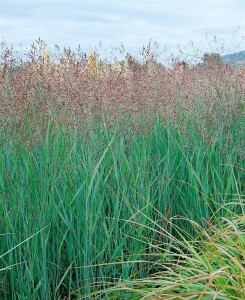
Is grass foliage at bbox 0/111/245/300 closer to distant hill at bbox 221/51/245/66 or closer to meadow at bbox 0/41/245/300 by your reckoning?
meadow at bbox 0/41/245/300

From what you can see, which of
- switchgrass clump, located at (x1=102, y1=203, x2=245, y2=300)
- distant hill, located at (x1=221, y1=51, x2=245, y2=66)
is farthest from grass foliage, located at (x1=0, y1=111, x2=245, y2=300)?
distant hill, located at (x1=221, y1=51, x2=245, y2=66)

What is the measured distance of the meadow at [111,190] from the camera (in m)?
2.91

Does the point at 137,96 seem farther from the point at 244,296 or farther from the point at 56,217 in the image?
the point at 244,296

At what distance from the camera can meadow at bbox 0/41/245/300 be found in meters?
2.91

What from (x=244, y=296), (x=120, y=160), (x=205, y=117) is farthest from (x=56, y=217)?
(x=205, y=117)

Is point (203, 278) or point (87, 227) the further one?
point (87, 227)

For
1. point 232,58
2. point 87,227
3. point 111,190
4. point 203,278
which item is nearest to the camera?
point 203,278

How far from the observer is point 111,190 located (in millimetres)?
3365

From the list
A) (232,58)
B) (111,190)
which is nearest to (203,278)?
(111,190)

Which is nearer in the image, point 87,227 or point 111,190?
point 87,227

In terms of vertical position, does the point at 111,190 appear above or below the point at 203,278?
above

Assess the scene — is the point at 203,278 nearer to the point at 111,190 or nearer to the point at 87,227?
the point at 87,227

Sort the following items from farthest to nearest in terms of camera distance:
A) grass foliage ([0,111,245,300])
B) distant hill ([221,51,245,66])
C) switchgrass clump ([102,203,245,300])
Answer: distant hill ([221,51,245,66]), grass foliage ([0,111,245,300]), switchgrass clump ([102,203,245,300])

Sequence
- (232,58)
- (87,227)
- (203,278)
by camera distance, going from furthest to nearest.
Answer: (232,58) < (87,227) < (203,278)
